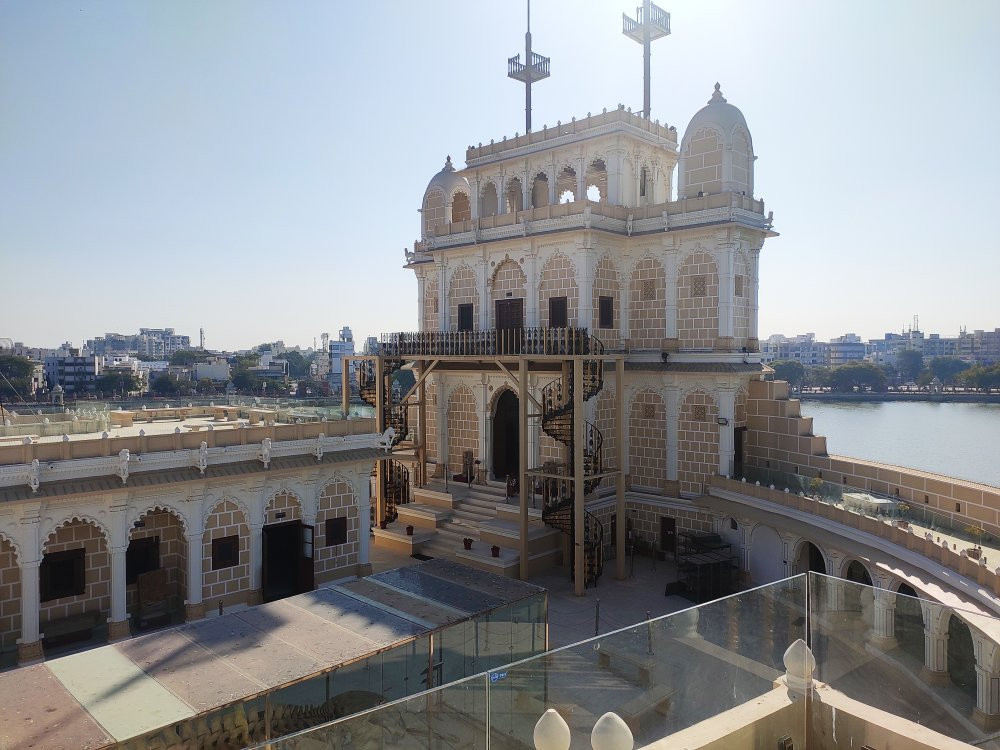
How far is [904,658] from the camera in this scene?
6.83 meters

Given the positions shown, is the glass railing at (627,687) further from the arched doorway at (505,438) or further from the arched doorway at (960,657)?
the arched doorway at (505,438)

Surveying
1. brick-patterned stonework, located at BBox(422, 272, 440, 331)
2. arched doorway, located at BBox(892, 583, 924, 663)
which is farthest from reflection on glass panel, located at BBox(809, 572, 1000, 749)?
brick-patterned stonework, located at BBox(422, 272, 440, 331)

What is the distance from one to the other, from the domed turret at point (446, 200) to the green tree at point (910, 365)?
120298 mm

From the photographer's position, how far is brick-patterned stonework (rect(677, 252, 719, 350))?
22953mm

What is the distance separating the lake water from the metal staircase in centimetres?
2993

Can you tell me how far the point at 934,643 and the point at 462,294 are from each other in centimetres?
2204

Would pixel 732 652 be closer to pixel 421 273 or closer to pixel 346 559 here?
pixel 346 559

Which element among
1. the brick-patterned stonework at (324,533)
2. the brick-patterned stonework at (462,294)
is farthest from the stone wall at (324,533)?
the brick-patterned stonework at (462,294)

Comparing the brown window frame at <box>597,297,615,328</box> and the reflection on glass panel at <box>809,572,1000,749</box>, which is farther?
the brown window frame at <box>597,297,615,328</box>

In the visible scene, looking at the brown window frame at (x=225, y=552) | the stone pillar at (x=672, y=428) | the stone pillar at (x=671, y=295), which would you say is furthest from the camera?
the stone pillar at (x=671, y=295)

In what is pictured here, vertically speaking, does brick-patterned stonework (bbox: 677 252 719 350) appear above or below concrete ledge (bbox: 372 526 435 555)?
above

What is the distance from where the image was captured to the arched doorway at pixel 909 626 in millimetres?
6695

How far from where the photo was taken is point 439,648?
1102 cm

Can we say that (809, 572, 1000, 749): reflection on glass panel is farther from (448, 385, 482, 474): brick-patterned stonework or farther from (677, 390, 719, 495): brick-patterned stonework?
(448, 385, 482, 474): brick-patterned stonework
